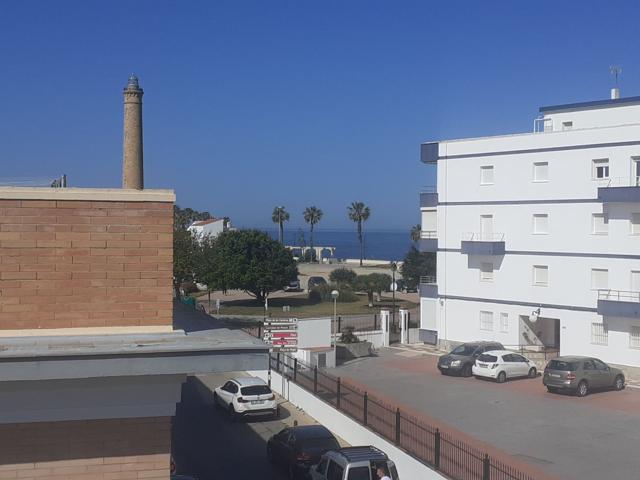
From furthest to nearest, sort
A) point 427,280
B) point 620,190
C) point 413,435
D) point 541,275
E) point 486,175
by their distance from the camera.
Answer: point 427,280
point 486,175
point 541,275
point 620,190
point 413,435

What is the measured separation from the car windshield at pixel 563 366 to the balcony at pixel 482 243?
8.76 meters

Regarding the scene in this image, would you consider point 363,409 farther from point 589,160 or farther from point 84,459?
point 589,160

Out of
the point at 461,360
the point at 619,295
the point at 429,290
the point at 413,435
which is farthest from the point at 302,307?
the point at 413,435

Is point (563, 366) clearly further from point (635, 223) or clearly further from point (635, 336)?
point (635, 223)

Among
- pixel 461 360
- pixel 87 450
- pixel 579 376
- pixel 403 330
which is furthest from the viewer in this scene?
pixel 403 330

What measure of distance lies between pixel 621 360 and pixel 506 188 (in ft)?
30.1

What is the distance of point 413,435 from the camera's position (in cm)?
1803

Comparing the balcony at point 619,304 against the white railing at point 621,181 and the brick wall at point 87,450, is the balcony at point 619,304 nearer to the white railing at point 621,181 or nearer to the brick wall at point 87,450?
the white railing at point 621,181

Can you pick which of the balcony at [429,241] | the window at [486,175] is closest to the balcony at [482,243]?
the balcony at [429,241]

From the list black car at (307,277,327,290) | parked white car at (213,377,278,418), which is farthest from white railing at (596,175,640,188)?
Answer: black car at (307,277,327,290)

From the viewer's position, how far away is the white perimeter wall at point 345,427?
17.4 meters

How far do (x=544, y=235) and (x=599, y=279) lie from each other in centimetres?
319

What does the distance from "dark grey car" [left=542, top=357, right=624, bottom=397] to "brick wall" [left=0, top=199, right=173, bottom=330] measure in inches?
938

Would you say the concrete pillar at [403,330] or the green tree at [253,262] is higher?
the green tree at [253,262]
